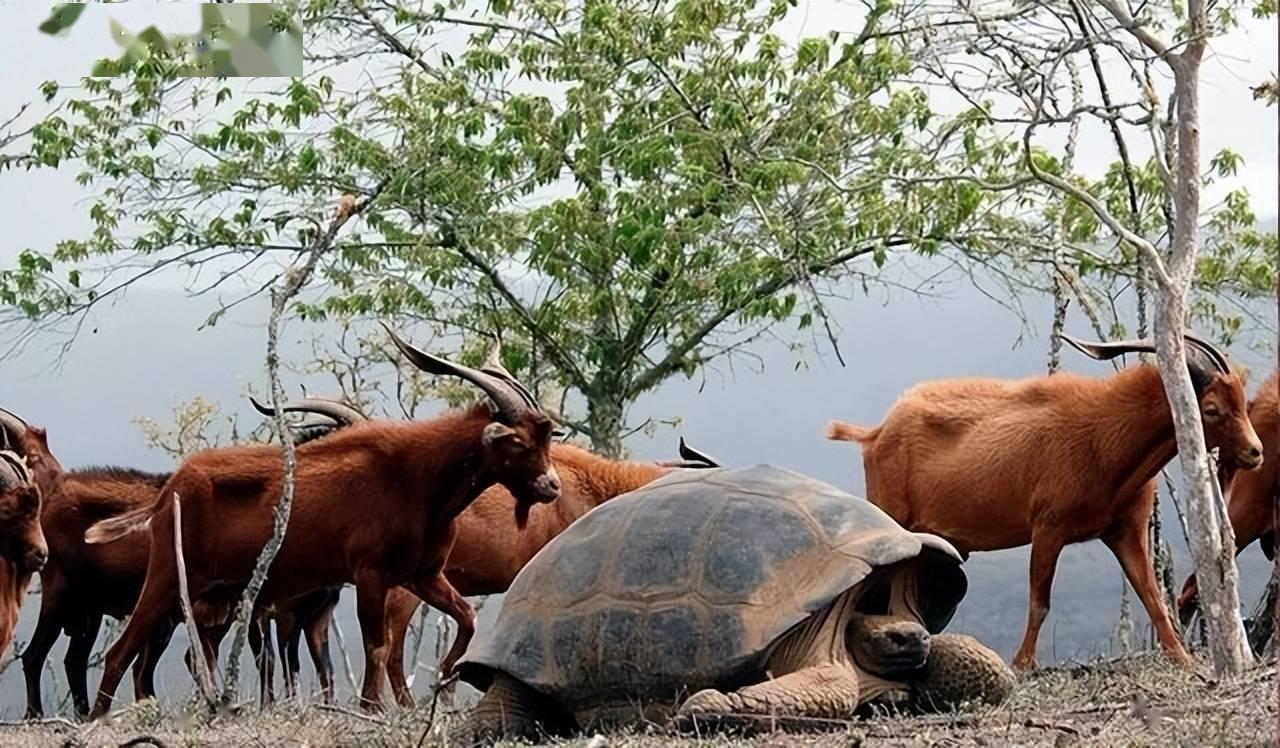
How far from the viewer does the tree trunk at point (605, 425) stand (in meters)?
16.9

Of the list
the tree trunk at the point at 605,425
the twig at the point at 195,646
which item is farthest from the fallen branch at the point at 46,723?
the tree trunk at the point at 605,425

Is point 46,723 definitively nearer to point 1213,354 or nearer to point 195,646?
point 195,646

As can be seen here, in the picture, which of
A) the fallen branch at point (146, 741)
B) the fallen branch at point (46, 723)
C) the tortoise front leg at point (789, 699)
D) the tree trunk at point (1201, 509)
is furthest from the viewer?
the tree trunk at point (1201, 509)


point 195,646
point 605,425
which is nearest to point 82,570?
point 195,646

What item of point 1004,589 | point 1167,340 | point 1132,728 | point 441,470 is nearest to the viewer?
point 1132,728

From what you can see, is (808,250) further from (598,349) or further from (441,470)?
(441,470)

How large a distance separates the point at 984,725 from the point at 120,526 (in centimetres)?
680

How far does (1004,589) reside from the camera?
2272 centimetres

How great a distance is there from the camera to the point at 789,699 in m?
7.07

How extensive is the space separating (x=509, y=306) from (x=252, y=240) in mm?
2481

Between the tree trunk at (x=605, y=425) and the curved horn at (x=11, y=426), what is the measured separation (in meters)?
6.00

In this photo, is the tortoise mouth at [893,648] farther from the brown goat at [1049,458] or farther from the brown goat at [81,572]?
the brown goat at [81,572]

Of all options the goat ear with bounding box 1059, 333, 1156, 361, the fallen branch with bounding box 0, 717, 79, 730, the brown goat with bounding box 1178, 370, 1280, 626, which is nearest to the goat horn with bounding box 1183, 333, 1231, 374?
the goat ear with bounding box 1059, 333, 1156, 361

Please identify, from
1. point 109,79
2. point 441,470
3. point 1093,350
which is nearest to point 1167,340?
point 1093,350
